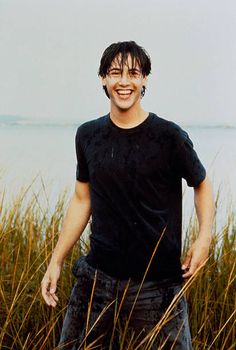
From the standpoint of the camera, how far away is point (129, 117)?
191cm

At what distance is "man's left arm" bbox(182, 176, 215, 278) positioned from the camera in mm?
1881

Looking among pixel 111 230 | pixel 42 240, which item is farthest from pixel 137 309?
pixel 42 240

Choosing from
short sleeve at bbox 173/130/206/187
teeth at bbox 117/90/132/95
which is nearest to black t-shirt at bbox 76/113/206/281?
short sleeve at bbox 173/130/206/187

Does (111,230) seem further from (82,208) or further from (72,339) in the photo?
(72,339)

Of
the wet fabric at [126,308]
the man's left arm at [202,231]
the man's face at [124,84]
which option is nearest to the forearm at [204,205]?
the man's left arm at [202,231]

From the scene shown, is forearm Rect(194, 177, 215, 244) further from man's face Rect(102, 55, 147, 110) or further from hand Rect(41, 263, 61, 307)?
hand Rect(41, 263, 61, 307)

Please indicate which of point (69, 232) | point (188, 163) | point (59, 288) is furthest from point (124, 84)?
point (59, 288)

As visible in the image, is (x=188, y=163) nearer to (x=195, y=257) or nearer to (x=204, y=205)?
(x=204, y=205)

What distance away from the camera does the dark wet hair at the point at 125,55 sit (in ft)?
6.35

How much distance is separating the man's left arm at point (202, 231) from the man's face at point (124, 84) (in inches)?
13.9

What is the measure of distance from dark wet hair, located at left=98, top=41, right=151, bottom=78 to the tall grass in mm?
891

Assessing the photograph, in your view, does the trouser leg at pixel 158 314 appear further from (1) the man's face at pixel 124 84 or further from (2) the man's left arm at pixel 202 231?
(1) the man's face at pixel 124 84

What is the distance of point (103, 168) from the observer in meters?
1.92

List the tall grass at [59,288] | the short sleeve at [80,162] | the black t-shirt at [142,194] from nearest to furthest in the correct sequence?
the black t-shirt at [142,194]
the short sleeve at [80,162]
the tall grass at [59,288]
